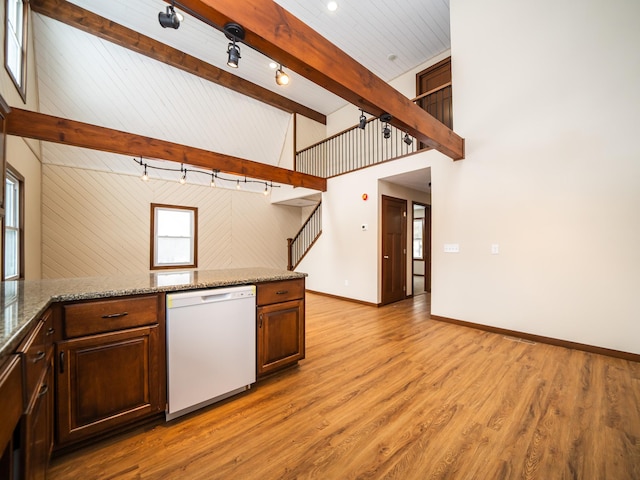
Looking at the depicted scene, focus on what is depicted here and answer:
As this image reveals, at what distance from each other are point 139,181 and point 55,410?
5200 mm

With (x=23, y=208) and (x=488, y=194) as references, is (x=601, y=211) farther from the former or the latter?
(x=23, y=208)

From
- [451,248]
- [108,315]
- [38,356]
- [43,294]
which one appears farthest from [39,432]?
[451,248]

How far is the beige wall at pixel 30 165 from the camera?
3119mm

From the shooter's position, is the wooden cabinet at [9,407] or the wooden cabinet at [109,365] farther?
the wooden cabinet at [109,365]

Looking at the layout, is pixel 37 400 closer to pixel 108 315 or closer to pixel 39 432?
pixel 39 432

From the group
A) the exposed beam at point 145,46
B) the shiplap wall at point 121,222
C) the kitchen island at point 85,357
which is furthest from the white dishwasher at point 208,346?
the exposed beam at point 145,46

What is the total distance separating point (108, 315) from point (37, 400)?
1.79 feet

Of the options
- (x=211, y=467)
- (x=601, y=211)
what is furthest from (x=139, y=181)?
(x=601, y=211)

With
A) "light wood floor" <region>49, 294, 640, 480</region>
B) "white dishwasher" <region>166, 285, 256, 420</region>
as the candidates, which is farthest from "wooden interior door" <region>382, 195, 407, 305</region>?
"white dishwasher" <region>166, 285, 256, 420</region>

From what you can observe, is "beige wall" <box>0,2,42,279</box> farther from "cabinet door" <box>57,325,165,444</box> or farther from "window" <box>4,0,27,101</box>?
"cabinet door" <box>57,325,165,444</box>

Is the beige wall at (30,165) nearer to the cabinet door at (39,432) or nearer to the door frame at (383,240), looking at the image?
the cabinet door at (39,432)

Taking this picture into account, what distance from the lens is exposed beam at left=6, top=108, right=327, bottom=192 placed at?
2926mm

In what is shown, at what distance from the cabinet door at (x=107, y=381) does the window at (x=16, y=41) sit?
A: 3422mm

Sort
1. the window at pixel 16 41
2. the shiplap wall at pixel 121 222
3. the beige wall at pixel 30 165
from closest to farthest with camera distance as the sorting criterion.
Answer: the window at pixel 16 41 → the beige wall at pixel 30 165 → the shiplap wall at pixel 121 222
